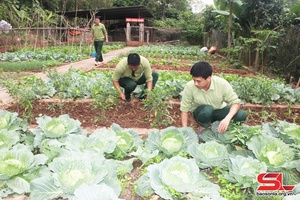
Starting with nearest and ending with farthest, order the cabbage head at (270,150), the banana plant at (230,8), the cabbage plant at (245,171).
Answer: the cabbage plant at (245,171)
the cabbage head at (270,150)
the banana plant at (230,8)

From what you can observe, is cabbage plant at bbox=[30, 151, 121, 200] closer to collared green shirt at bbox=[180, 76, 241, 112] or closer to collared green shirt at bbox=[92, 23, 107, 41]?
collared green shirt at bbox=[180, 76, 241, 112]

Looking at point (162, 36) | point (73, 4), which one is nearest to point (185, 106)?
point (162, 36)

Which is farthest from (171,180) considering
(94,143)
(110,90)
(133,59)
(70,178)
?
(110,90)

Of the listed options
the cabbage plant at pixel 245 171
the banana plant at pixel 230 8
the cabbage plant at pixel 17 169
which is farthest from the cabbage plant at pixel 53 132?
the banana plant at pixel 230 8

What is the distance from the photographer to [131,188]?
6.59 ft

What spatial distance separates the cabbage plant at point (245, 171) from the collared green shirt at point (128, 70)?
205 cm

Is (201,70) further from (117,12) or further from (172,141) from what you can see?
(117,12)

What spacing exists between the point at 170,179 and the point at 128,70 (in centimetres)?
232

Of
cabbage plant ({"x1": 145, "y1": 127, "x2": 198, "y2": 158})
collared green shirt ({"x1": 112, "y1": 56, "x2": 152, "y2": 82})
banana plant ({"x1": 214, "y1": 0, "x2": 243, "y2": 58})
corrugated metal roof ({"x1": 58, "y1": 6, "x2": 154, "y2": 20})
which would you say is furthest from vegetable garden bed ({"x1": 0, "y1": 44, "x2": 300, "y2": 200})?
corrugated metal roof ({"x1": 58, "y1": 6, "x2": 154, "y2": 20})

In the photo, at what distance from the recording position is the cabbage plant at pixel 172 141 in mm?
2307

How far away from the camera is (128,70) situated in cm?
386

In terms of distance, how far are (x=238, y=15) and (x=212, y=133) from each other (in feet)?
28.7

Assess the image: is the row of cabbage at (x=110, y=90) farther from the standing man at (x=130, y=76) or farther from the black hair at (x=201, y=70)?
the black hair at (x=201, y=70)

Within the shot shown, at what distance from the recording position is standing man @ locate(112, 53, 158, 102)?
373 cm
